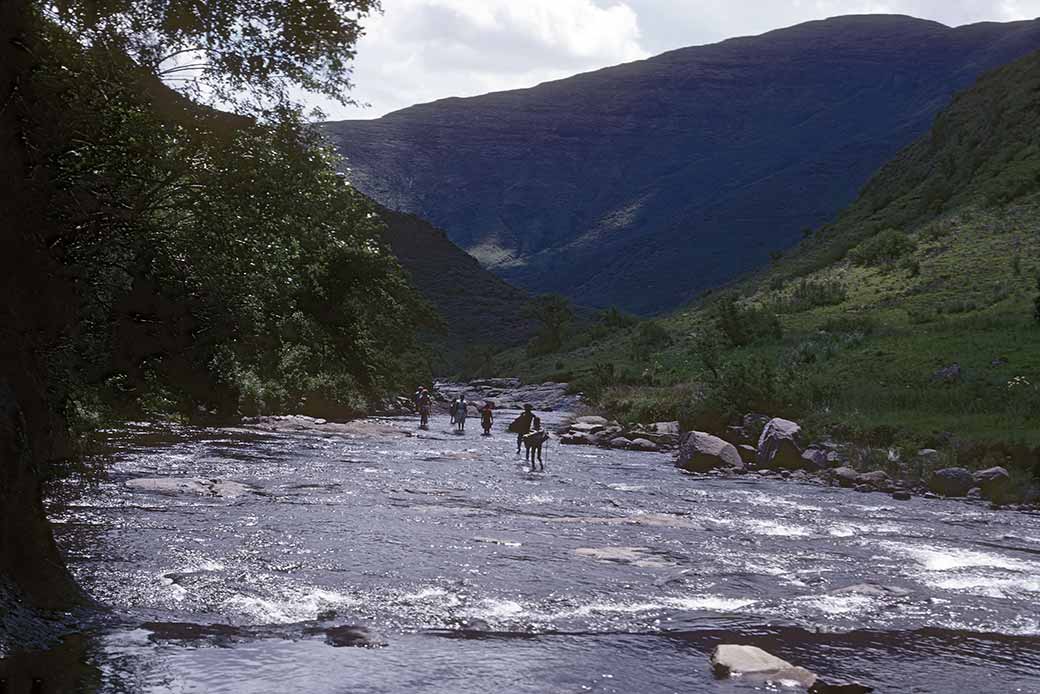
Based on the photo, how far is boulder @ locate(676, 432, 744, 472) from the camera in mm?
31375

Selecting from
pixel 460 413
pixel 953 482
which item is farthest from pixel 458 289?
pixel 953 482

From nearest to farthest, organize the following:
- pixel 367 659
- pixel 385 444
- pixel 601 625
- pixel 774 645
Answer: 1. pixel 367 659
2. pixel 774 645
3. pixel 601 625
4. pixel 385 444

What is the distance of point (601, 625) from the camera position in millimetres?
12328

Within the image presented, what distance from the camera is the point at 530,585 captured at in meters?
14.2

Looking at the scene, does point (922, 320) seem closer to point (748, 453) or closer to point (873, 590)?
point (748, 453)

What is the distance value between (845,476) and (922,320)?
21572 mm

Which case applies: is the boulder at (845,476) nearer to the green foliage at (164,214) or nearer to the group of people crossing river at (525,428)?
the group of people crossing river at (525,428)

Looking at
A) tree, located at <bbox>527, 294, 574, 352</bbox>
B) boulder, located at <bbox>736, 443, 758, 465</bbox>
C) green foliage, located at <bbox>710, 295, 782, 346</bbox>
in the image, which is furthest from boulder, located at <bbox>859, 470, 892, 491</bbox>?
tree, located at <bbox>527, 294, 574, 352</bbox>

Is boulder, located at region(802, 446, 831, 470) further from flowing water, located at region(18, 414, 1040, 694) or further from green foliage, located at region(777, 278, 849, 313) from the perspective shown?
green foliage, located at region(777, 278, 849, 313)

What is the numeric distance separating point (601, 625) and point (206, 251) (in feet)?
37.9

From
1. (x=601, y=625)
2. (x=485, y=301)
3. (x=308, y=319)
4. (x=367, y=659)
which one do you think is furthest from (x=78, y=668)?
(x=485, y=301)

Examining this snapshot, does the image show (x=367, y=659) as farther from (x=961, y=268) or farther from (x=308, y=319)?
(x=961, y=268)

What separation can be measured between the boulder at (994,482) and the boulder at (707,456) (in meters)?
7.80

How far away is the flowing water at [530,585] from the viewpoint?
1035 centimetres
